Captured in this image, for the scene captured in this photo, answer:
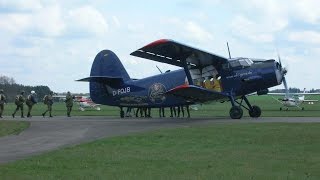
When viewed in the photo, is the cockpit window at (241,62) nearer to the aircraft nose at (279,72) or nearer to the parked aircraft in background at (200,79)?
the parked aircraft in background at (200,79)

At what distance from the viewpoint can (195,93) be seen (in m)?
26.6

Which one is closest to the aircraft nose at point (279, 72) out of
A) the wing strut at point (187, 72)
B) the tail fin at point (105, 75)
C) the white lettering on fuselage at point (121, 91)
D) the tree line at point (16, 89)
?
the wing strut at point (187, 72)

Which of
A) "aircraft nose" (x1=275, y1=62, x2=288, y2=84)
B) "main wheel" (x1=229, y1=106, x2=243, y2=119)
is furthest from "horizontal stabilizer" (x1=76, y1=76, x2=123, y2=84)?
"aircraft nose" (x1=275, y1=62, x2=288, y2=84)

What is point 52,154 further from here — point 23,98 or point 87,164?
point 23,98

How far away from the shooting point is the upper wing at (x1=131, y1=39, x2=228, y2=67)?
83.1ft

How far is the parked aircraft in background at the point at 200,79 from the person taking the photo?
86.5 ft

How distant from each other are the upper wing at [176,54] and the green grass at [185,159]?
30.7 feet

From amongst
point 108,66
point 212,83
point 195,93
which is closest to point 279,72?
point 212,83

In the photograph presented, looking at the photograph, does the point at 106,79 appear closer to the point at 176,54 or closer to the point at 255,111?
the point at 176,54

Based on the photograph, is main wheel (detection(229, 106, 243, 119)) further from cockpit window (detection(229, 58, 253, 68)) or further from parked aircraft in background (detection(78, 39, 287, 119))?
cockpit window (detection(229, 58, 253, 68))

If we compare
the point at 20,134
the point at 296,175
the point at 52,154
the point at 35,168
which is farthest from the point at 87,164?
the point at 20,134

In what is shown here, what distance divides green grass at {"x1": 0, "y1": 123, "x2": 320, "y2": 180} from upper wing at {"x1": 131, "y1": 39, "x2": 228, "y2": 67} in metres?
9.37

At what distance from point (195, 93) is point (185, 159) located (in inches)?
606

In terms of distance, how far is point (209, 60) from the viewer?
27609 mm
